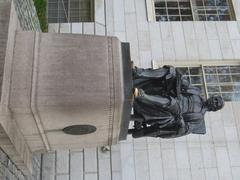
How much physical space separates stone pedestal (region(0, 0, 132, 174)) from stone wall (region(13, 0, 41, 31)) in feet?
6.13

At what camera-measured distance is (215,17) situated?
1362 centimetres

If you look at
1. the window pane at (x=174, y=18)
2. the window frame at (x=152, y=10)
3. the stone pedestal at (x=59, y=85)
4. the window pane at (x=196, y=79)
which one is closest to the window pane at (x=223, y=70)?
the window pane at (x=196, y=79)

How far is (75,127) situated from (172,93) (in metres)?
1.87

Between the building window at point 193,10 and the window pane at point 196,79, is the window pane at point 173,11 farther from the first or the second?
the window pane at point 196,79

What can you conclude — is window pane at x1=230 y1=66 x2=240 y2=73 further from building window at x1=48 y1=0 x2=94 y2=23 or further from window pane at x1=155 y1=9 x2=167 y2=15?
building window at x1=48 y1=0 x2=94 y2=23

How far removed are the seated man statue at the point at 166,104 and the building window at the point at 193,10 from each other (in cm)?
594

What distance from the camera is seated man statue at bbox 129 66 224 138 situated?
7332 mm

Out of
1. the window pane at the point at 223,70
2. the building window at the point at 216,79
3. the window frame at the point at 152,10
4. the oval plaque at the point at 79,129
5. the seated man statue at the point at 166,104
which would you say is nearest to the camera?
the oval plaque at the point at 79,129

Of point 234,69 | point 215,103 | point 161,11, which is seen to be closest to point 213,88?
point 234,69

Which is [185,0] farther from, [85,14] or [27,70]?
[27,70]

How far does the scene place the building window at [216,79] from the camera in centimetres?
1242

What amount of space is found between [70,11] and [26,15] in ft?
15.3

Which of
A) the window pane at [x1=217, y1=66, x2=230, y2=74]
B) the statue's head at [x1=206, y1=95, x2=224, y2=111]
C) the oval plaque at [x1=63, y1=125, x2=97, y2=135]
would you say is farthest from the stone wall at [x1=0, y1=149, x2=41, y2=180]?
the window pane at [x1=217, y1=66, x2=230, y2=74]

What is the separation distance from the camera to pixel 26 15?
9.38 m
